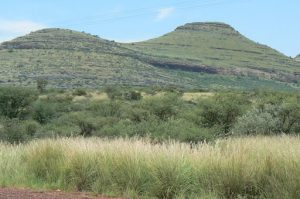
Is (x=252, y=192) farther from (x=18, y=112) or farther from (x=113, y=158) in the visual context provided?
(x=18, y=112)

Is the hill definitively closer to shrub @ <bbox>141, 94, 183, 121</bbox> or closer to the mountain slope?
the mountain slope

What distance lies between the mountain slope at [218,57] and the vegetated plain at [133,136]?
3450cm

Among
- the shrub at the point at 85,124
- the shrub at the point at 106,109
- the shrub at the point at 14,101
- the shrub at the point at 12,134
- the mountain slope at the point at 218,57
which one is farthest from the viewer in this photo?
the mountain slope at the point at 218,57

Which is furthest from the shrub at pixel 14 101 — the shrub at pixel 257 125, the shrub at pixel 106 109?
the shrub at pixel 257 125

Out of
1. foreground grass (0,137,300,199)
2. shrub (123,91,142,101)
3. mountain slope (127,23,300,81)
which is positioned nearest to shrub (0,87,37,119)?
shrub (123,91,142,101)

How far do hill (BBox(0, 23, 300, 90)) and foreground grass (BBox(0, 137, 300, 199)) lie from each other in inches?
3441

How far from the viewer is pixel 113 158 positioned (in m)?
11.6

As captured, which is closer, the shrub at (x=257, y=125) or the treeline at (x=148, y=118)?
the shrub at (x=257, y=125)

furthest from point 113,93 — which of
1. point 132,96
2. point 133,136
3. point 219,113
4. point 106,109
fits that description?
point 133,136

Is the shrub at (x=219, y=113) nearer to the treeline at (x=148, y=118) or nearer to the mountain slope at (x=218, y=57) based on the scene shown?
the treeline at (x=148, y=118)

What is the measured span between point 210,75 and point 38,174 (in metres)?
143

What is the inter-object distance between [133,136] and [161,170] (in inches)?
493

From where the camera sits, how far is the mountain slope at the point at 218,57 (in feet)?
522

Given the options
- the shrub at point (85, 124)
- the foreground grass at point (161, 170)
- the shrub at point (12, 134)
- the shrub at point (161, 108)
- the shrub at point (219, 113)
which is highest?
the foreground grass at point (161, 170)
